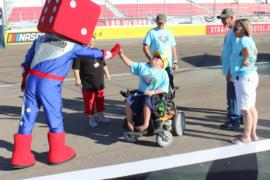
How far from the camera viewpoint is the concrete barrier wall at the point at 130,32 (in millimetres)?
23547

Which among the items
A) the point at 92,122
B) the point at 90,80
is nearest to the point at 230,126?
the point at 92,122

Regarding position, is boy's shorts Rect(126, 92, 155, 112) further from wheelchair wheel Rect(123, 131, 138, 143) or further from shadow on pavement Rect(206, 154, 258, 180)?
shadow on pavement Rect(206, 154, 258, 180)

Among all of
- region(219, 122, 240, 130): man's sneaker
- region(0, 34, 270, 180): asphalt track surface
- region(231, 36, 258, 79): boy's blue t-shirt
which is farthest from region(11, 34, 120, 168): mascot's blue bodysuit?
region(219, 122, 240, 130): man's sneaker

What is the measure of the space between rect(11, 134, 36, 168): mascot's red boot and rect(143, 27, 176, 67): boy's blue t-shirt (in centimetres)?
316

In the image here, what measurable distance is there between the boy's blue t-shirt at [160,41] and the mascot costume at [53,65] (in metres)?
2.32

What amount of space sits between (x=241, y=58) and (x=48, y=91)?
265 cm

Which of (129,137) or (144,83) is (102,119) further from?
(144,83)

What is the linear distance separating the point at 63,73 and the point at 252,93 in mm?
2528

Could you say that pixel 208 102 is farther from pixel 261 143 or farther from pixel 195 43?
pixel 195 43

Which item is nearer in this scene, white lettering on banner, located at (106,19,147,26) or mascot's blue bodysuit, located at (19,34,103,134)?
mascot's blue bodysuit, located at (19,34,103,134)

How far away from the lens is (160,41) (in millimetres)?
8062

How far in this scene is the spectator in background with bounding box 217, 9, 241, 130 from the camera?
6.85 meters

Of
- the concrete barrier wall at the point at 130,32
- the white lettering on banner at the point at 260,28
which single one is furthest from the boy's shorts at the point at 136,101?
the white lettering on banner at the point at 260,28

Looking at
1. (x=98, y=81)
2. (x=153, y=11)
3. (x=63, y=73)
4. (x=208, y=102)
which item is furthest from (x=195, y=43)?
(x=63, y=73)
